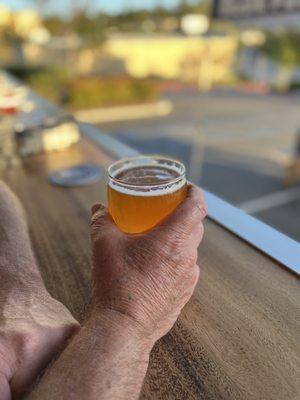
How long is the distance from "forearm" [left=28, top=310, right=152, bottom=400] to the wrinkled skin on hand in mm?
29

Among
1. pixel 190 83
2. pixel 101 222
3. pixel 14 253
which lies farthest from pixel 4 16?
pixel 101 222

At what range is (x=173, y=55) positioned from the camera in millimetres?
22750

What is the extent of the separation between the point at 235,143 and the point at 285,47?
16649 mm

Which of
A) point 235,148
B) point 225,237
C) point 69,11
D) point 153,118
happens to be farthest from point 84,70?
point 225,237

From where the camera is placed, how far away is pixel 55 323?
67 cm

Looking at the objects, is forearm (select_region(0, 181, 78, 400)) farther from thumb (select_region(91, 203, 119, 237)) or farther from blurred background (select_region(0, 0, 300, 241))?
blurred background (select_region(0, 0, 300, 241))

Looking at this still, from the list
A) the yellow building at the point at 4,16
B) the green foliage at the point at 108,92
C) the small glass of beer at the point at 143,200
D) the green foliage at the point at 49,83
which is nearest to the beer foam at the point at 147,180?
the small glass of beer at the point at 143,200

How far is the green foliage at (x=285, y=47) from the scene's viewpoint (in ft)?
77.9

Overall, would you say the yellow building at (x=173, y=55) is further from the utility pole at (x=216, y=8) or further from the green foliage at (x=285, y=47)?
the utility pole at (x=216, y=8)

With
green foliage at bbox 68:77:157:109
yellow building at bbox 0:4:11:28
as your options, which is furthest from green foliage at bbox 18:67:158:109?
yellow building at bbox 0:4:11:28

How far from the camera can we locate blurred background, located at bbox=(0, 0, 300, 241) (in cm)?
663

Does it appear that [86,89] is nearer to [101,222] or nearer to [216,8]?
[216,8]

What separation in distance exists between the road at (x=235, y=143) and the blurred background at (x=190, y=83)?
0.03 meters

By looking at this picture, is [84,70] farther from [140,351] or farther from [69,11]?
[140,351]
